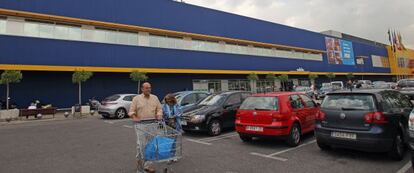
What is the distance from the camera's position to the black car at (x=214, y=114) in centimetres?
887

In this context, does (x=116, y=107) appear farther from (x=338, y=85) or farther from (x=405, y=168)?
(x=338, y=85)

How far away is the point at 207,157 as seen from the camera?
633 centimetres

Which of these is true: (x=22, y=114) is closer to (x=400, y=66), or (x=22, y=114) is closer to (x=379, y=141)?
(x=379, y=141)

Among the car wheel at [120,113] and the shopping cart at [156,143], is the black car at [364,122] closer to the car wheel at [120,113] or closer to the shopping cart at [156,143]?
the shopping cart at [156,143]

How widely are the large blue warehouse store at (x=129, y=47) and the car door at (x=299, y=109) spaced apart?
18447 millimetres

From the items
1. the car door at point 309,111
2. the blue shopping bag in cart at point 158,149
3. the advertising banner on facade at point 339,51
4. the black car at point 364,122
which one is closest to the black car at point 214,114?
the car door at point 309,111

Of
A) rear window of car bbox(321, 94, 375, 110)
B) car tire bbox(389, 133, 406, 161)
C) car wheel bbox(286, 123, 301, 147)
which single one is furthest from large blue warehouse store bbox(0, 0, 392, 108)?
car tire bbox(389, 133, 406, 161)

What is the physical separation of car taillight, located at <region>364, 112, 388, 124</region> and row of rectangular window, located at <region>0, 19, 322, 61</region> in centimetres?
2176

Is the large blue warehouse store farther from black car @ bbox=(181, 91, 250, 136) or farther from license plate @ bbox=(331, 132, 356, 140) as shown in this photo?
license plate @ bbox=(331, 132, 356, 140)

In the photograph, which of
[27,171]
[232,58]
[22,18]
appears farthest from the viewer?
[232,58]

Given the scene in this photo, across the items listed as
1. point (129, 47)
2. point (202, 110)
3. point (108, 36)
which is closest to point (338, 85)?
point (129, 47)

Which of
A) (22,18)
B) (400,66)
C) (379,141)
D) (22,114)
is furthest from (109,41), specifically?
(400,66)

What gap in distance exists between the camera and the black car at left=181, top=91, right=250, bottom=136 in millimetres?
8867

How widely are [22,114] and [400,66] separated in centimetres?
8173
